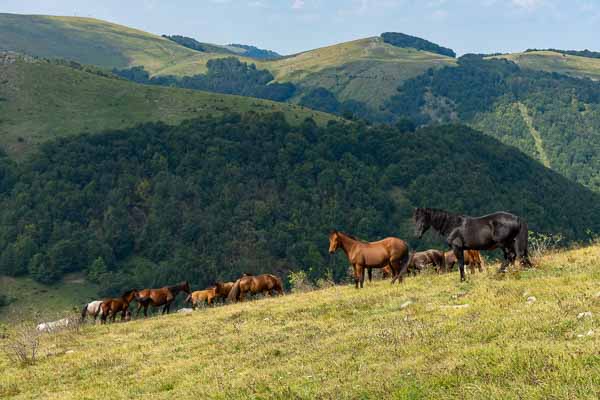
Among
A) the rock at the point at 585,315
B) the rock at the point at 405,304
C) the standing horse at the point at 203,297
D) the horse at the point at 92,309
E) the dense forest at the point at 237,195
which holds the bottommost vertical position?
the dense forest at the point at 237,195

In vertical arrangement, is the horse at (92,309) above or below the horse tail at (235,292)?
below

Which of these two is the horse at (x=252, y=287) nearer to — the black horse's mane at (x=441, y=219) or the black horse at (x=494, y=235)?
the black horse's mane at (x=441, y=219)

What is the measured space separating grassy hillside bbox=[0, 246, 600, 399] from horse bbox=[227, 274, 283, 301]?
27.8 ft

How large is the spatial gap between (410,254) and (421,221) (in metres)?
5.29

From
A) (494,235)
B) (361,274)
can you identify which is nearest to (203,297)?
(361,274)

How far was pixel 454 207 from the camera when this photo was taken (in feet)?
509

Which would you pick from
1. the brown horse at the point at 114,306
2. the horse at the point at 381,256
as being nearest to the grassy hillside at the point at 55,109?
the brown horse at the point at 114,306

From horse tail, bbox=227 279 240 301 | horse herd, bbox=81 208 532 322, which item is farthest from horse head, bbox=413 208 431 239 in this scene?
horse tail, bbox=227 279 240 301

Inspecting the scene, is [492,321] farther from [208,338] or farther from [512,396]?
[208,338]

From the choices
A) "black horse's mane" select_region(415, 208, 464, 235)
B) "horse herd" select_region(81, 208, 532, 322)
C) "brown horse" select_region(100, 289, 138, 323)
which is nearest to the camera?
"horse herd" select_region(81, 208, 532, 322)

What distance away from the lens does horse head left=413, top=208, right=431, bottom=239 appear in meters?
17.6

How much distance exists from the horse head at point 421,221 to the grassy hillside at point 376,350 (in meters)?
1.76

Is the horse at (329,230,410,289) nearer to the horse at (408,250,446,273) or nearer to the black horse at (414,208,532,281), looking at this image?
the black horse at (414,208,532,281)

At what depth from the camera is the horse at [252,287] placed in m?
27.7
